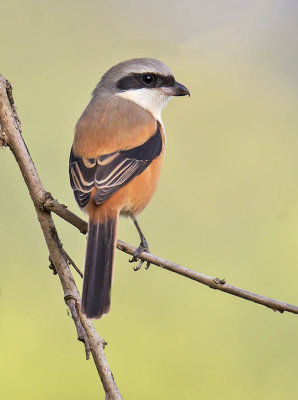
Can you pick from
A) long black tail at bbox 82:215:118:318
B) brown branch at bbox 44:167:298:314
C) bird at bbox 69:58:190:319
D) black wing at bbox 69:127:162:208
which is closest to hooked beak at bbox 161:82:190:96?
bird at bbox 69:58:190:319

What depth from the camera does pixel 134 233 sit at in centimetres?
369

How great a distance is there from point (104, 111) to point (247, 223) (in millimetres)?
1520

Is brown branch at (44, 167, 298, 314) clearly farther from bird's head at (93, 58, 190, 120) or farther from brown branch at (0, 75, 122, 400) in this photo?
bird's head at (93, 58, 190, 120)

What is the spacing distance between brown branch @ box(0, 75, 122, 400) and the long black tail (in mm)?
46

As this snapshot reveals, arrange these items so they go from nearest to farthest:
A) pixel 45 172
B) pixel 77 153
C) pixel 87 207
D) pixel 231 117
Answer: pixel 87 207
pixel 77 153
pixel 45 172
pixel 231 117

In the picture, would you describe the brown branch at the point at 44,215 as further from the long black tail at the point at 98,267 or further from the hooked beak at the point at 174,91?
the hooked beak at the point at 174,91

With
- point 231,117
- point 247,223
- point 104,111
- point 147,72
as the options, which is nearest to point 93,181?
point 104,111

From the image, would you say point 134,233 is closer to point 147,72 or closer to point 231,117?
point 147,72

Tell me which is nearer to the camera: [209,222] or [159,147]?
[159,147]

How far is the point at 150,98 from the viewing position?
325 centimetres

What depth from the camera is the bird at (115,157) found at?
2342 millimetres

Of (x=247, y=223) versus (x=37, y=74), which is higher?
(x=37, y=74)

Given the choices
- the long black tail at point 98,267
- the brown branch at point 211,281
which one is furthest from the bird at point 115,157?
the brown branch at point 211,281

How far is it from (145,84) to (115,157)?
713 mm
